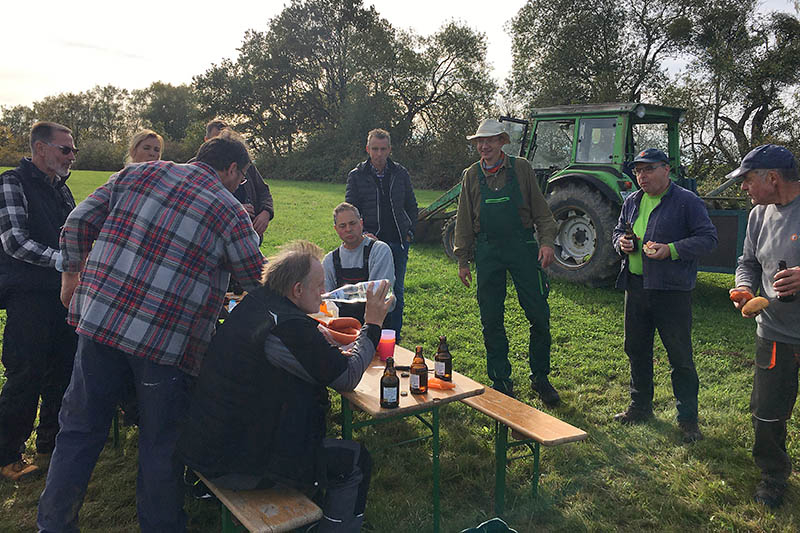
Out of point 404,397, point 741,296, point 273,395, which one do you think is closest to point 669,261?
point 741,296

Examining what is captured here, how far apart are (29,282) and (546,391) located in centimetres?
365

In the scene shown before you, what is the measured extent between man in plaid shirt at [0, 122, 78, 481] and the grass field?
46 centimetres

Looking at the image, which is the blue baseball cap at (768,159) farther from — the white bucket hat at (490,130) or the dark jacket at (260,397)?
the dark jacket at (260,397)

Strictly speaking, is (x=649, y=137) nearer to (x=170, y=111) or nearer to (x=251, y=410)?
(x=251, y=410)

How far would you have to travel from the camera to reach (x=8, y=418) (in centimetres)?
326

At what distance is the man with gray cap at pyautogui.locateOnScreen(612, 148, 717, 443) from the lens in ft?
12.0

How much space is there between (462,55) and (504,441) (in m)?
32.5

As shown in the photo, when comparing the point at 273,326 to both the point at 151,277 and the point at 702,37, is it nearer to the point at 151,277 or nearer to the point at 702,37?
the point at 151,277

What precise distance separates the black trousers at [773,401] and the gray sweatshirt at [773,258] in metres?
0.08

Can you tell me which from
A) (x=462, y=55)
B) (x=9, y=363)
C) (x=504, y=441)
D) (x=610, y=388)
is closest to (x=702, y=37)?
(x=462, y=55)

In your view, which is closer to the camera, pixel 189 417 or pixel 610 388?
pixel 189 417

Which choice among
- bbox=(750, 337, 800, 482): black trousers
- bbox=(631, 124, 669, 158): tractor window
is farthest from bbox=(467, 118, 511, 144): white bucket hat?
bbox=(631, 124, 669, 158): tractor window

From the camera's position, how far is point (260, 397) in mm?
2232

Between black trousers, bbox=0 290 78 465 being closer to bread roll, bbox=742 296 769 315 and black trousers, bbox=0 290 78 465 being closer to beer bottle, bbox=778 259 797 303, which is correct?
bread roll, bbox=742 296 769 315
